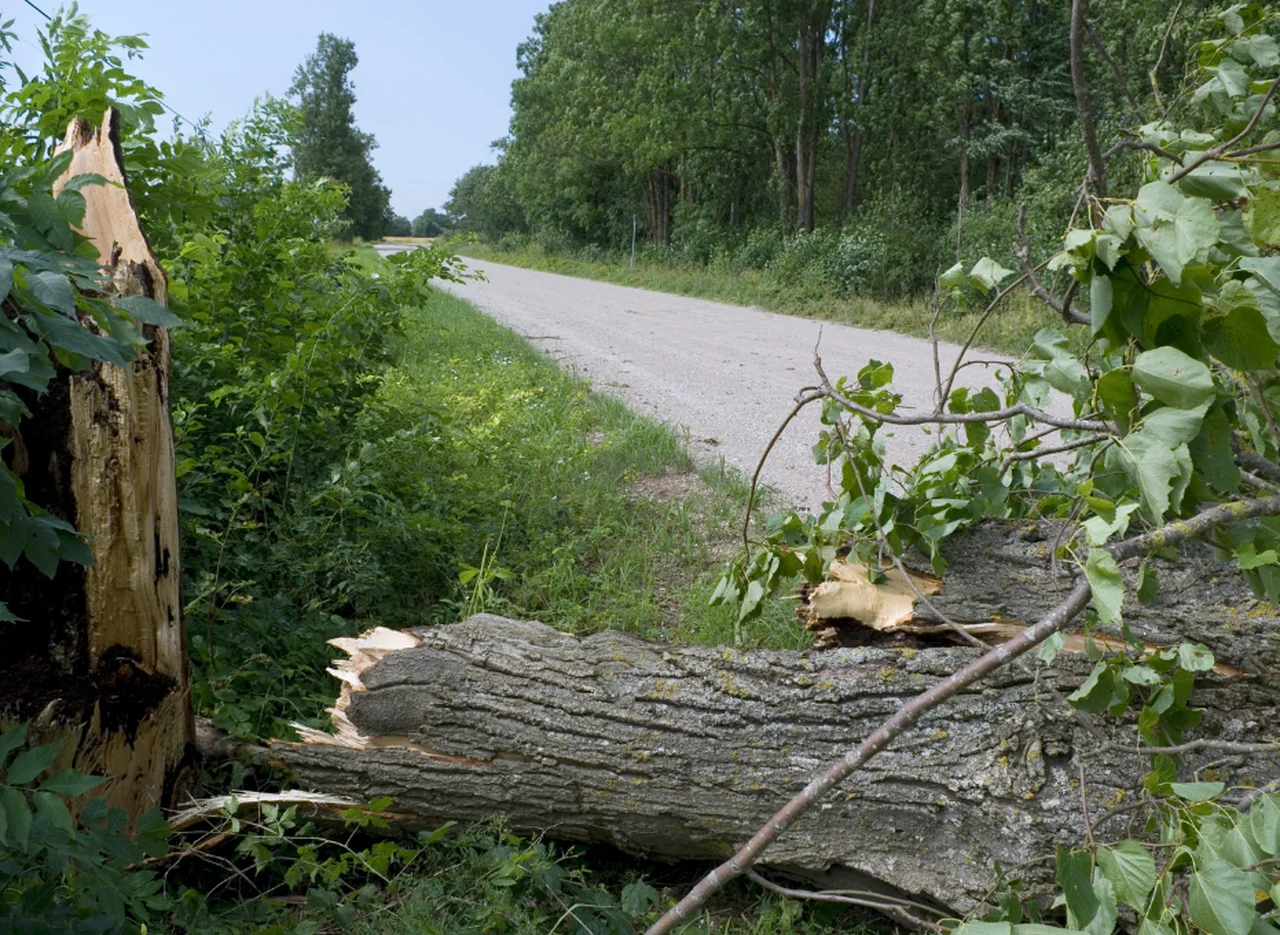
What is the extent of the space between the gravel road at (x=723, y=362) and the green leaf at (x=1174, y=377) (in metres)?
1.65

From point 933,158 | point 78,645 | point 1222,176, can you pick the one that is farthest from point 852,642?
point 933,158

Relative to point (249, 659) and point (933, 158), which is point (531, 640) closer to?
point (249, 659)

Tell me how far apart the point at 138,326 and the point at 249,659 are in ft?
3.91

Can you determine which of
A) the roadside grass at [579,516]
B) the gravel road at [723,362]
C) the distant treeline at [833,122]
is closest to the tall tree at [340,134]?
the distant treeline at [833,122]

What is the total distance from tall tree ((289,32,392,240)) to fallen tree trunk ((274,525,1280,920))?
56.2 meters

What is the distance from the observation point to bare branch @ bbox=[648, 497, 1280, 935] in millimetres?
1767

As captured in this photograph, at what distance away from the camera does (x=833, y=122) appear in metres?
27.9

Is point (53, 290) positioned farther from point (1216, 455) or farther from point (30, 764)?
point (1216, 455)

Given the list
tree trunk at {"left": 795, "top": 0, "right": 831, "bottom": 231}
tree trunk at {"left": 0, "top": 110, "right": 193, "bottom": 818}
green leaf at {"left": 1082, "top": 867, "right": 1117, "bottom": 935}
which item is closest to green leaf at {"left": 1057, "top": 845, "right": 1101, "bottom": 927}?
green leaf at {"left": 1082, "top": 867, "right": 1117, "bottom": 935}

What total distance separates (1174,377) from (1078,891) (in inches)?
36.5

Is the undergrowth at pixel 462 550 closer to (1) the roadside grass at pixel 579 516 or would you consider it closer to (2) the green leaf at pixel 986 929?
(1) the roadside grass at pixel 579 516

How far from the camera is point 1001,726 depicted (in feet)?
8.52

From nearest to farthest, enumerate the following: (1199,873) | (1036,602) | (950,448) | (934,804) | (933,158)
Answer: (1199,873) < (934,804) < (1036,602) < (950,448) < (933,158)

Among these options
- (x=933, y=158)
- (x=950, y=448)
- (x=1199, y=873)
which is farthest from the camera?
(x=933, y=158)
